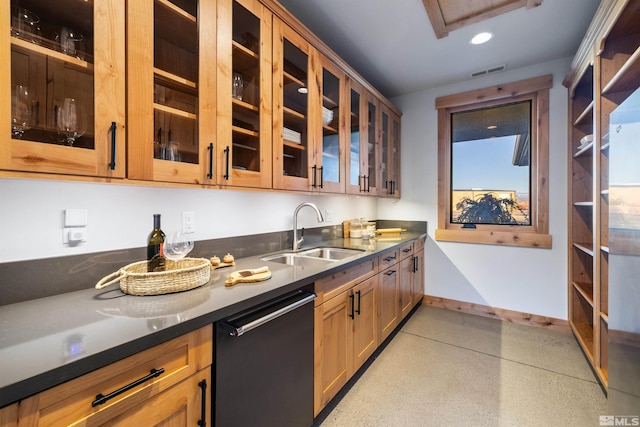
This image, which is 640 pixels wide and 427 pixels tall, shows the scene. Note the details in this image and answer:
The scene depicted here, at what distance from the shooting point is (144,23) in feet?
3.47

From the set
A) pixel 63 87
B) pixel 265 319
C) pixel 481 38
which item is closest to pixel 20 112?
pixel 63 87

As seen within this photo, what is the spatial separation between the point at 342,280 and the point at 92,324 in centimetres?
118

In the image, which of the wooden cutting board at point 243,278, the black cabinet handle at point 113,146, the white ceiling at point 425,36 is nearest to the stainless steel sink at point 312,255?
the wooden cutting board at point 243,278

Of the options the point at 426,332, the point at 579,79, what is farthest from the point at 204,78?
the point at 579,79

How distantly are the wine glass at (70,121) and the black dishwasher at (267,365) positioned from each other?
2.65 feet

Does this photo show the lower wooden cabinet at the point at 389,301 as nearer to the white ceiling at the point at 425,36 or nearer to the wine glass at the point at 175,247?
the wine glass at the point at 175,247

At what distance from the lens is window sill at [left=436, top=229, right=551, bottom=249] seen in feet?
9.13

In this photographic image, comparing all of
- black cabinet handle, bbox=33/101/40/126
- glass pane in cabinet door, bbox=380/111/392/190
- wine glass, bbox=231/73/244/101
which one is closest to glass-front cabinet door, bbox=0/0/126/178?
black cabinet handle, bbox=33/101/40/126

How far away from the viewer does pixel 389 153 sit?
3.16 metres

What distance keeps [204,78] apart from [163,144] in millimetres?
366

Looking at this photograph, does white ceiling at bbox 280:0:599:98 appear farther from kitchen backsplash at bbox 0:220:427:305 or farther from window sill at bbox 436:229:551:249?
kitchen backsplash at bbox 0:220:427:305

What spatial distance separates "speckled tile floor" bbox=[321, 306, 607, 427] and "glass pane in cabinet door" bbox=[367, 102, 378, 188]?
152 centimetres

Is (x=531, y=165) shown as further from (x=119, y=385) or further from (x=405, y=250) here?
(x=119, y=385)

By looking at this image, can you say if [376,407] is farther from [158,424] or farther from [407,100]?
[407,100]
